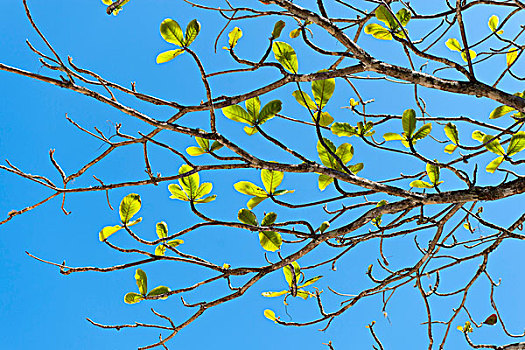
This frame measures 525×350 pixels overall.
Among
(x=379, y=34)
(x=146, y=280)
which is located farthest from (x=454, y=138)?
(x=146, y=280)

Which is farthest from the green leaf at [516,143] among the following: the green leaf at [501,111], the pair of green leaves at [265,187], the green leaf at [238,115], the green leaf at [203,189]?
the green leaf at [203,189]

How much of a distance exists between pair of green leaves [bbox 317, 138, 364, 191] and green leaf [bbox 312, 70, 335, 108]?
0.12 metres

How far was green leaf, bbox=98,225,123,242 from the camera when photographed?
1.21 meters

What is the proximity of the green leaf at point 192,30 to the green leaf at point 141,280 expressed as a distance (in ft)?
2.13

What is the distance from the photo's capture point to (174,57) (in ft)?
3.68

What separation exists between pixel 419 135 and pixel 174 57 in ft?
2.46

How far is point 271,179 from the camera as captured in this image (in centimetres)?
127

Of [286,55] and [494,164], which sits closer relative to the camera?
[286,55]

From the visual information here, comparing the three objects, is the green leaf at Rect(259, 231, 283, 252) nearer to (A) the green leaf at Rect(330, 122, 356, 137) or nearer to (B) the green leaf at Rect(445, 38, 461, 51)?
(A) the green leaf at Rect(330, 122, 356, 137)

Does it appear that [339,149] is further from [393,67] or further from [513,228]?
[513,228]

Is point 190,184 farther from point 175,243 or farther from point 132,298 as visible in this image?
point 132,298

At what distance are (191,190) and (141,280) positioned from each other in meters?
0.30

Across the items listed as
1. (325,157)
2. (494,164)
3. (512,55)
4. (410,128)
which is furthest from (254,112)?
(512,55)

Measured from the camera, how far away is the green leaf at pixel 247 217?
50.1 inches
